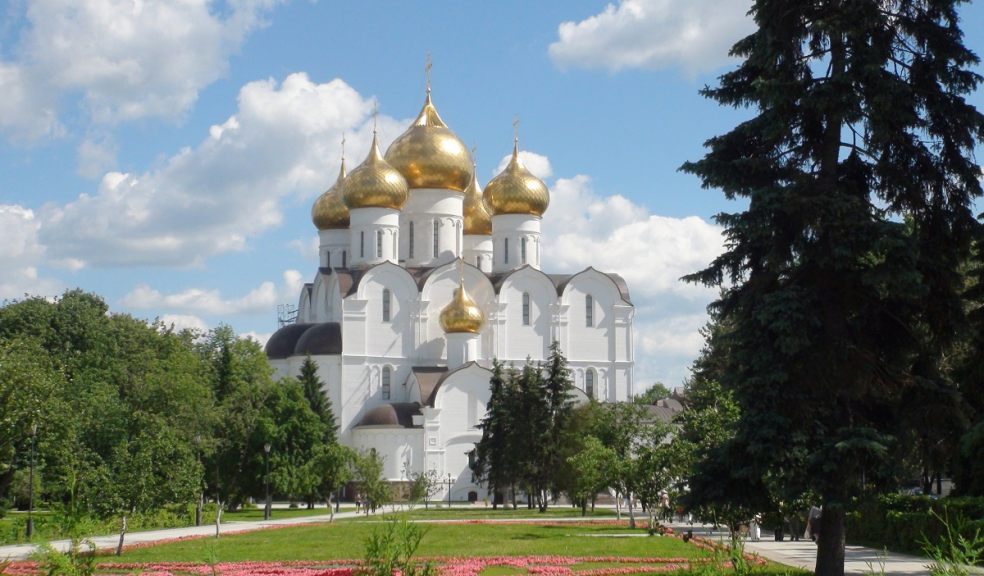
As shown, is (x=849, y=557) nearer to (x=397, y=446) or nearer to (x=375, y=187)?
(x=397, y=446)

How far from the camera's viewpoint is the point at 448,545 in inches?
930

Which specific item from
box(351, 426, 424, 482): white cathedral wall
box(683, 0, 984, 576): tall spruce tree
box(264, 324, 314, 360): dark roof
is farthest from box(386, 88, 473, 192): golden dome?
box(683, 0, 984, 576): tall spruce tree

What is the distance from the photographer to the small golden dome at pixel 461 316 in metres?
57.7

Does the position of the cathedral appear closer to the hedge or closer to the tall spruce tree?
the hedge

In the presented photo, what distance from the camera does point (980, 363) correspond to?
64.2ft

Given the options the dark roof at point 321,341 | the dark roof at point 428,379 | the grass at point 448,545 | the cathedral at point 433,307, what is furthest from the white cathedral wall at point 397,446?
the grass at point 448,545

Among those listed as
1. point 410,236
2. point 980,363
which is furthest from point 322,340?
point 980,363

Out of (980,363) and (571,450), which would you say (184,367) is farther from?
(980,363)

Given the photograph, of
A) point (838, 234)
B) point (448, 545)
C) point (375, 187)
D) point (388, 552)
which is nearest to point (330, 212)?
point (375, 187)

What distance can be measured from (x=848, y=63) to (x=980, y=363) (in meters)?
6.98

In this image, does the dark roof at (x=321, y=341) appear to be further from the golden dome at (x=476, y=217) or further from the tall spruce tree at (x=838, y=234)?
the tall spruce tree at (x=838, y=234)

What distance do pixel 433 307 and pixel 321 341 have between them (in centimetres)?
601

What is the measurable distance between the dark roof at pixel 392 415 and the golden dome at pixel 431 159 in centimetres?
1239

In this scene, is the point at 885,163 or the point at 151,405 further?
the point at 151,405
